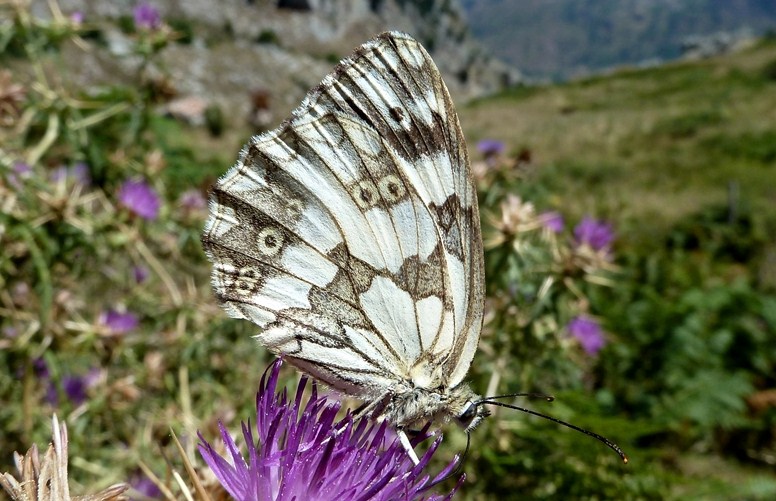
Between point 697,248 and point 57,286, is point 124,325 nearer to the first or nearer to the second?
point 57,286

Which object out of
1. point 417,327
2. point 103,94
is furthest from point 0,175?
point 417,327

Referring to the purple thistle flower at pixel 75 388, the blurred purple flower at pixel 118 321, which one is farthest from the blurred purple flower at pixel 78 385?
the blurred purple flower at pixel 118 321

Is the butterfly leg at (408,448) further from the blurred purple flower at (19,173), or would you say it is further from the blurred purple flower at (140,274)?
the blurred purple flower at (140,274)

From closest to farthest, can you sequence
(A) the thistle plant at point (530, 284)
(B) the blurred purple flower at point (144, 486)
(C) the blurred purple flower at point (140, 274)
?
(B) the blurred purple flower at point (144, 486), (A) the thistle plant at point (530, 284), (C) the blurred purple flower at point (140, 274)

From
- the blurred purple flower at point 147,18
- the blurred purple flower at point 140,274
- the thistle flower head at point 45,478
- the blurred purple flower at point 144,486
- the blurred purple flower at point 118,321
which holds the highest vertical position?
the blurred purple flower at point 147,18

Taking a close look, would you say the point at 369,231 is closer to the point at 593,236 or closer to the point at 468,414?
the point at 468,414

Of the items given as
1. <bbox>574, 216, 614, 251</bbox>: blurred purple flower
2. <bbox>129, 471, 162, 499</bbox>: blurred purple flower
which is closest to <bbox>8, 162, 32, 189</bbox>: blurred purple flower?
<bbox>129, 471, 162, 499</bbox>: blurred purple flower

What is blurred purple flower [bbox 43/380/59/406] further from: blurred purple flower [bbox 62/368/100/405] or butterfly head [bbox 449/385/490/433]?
butterfly head [bbox 449/385/490/433]
